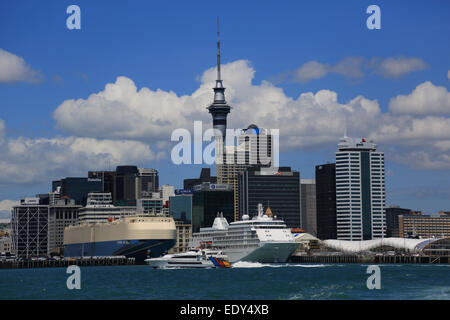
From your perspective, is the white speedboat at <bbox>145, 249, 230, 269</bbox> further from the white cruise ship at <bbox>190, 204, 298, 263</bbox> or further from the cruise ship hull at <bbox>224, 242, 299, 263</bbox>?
the white cruise ship at <bbox>190, 204, 298, 263</bbox>

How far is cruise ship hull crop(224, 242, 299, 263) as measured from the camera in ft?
577

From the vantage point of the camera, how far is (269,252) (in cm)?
17725

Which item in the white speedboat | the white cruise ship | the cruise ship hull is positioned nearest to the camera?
the white speedboat

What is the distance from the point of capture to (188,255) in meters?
146

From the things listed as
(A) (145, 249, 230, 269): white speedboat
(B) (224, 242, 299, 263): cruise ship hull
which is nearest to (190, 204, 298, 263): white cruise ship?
(B) (224, 242, 299, 263): cruise ship hull

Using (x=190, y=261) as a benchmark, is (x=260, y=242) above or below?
above

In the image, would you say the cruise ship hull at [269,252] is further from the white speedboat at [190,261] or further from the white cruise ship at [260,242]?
the white speedboat at [190,261]

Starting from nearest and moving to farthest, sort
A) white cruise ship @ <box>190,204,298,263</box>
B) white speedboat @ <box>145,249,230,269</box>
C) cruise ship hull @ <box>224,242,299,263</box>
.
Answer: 1. white speedboat @ <box>145,249,230,269</box>
2. cruise ship hull @ <box>224,242,299,263</box>
3. white cruise ship @ <box>190,204,298,263</box>

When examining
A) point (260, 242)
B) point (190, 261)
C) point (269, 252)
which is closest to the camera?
point (190, 261)

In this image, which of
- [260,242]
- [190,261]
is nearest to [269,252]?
[260,242]

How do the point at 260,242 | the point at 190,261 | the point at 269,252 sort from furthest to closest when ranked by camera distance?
1. the point at 269,252
2. the point at 260,242
3. the point at 190,261

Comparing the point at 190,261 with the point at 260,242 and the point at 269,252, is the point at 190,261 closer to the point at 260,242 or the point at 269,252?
the point at 260,242
